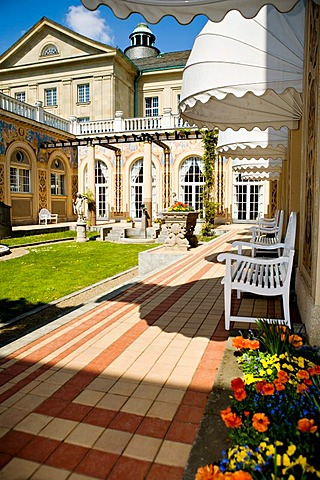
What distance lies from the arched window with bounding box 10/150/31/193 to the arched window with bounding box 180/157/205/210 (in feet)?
29.5

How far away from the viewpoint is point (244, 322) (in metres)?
4.11

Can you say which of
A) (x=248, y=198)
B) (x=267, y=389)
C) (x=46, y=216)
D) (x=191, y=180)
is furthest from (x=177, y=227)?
(x=46, y=216)

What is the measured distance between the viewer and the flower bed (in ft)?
5.24

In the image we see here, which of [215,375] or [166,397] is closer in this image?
[166,397]

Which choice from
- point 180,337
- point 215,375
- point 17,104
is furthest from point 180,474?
point 17,104

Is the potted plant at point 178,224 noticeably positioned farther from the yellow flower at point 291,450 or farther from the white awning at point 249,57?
the yellow flower at point 291,450

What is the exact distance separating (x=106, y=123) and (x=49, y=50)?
8582mm

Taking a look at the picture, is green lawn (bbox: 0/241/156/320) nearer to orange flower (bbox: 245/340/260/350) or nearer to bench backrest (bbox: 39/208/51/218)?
orange flower (bbox: 245/340/260/350)

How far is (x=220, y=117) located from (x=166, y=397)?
4.69m

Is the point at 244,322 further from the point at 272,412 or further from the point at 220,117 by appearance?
the point at 220,117

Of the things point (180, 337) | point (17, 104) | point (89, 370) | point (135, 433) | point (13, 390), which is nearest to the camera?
point (135, 433)

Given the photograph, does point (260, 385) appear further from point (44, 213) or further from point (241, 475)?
point (44, 213)

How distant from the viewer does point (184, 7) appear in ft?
7.77

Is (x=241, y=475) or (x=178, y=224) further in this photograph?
(x=178, y=224)
